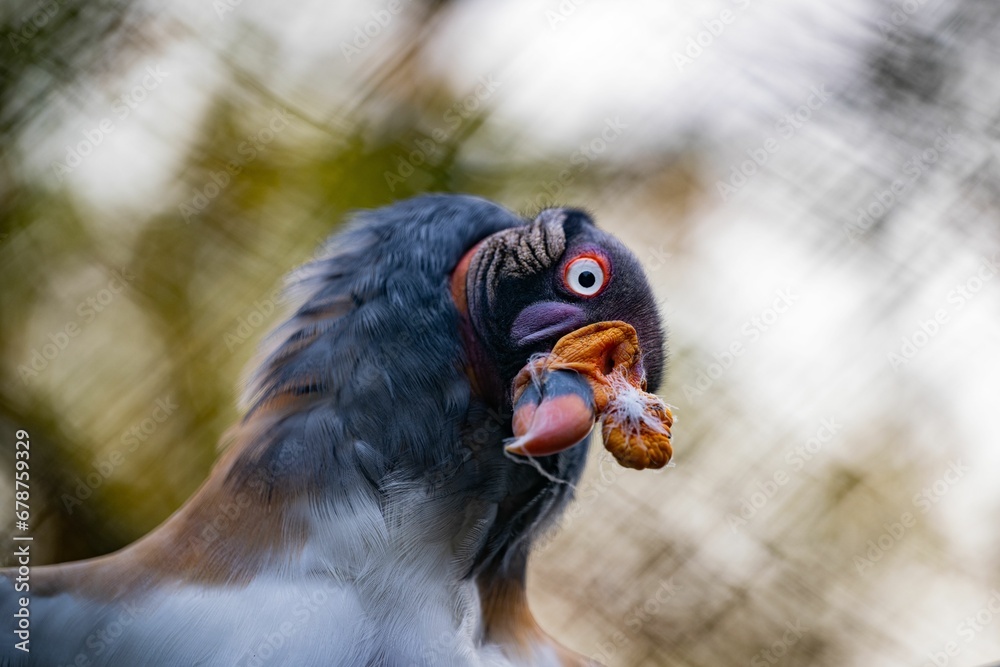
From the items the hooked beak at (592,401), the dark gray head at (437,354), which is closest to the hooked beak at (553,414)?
the hooked beak at (592,401)

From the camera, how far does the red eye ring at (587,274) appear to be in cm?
173

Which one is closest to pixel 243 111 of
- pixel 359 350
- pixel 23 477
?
pixel 23 477

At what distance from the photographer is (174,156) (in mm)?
2727

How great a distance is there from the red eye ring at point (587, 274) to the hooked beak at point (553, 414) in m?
0.19

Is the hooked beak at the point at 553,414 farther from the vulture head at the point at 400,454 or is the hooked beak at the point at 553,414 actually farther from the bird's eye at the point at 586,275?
the bird's eye at the point at 586,275

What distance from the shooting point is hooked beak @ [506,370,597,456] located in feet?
4.93

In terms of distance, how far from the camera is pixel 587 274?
174 cm

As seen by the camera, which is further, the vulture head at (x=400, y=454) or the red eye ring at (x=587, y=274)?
the red eye ring at (x=587, y=274)

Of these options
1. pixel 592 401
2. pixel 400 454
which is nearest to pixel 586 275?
pixel 592 401

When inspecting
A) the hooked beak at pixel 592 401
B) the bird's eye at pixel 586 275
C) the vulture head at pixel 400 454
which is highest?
the bird's eye at pixel 586 275

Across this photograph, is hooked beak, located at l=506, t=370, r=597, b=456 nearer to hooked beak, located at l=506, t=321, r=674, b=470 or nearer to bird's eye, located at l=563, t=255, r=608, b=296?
hooked beak, located at l=506, t=321, r=674, b=470

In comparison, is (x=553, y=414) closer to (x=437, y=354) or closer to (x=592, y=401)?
(x=592, y=401)

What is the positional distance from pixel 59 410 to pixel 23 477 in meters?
0.23

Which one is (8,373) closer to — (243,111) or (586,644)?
(243,111)
